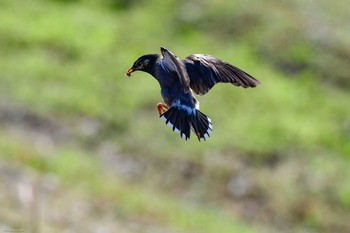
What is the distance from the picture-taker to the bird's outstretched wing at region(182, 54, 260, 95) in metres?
11.8

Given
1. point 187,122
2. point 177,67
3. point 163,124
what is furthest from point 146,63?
point 163,124

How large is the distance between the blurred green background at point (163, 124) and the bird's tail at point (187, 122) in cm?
813

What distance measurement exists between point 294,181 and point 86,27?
1260 centimetres

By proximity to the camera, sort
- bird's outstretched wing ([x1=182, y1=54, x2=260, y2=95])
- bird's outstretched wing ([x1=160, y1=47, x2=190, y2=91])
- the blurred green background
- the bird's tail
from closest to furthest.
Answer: the bird's tail < bird's outstretched wing ([x1=160, y1=47, x2=190, y2=91]) < bird's outstretched wing ([x1=182, y1=54, x2=260, y2=95]) < the blurred green background

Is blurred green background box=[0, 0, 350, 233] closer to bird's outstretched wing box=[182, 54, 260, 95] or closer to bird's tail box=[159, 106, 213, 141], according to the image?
bird's outstretched wing box=[182, 54, 260, 95]

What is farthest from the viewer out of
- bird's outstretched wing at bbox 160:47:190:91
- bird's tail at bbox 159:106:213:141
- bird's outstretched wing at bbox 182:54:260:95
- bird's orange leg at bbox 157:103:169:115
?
bird's outstretched wing at bbox 182:54:260:95

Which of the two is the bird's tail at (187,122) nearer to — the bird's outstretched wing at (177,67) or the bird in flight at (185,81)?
the bird in flight at (185,81)

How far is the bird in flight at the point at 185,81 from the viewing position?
10.5 metres

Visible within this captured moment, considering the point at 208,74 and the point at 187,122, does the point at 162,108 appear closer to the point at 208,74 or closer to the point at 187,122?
the point at 187,122

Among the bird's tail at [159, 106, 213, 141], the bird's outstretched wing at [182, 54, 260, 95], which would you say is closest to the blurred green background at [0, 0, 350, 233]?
the bird's outstretched wing at [182, 54, 260, 95]

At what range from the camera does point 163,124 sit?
29.3 metres

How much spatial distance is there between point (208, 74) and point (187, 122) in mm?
1571

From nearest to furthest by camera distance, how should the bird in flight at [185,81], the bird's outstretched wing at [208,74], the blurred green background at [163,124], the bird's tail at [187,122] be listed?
the bird's tail at [187,122] < the bird in flight at [185,81] < the bird's outstretched wing at [208,74] < the blurred green background at [163,124]

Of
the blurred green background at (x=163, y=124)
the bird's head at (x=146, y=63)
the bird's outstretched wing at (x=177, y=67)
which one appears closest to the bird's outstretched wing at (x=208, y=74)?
the bird's outstretched wing at (x=177, y=67)
